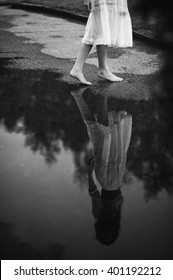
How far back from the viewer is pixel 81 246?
87.0 inches

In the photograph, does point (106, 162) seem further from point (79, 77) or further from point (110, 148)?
point (79, 77)

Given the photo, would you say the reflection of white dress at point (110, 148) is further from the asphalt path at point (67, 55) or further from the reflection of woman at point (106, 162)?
the asphalt path at point (67, 55)

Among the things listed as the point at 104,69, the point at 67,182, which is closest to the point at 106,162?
the point at 67,182

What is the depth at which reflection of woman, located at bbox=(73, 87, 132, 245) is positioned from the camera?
2.47 m

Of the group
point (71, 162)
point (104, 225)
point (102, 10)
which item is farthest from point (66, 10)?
point (104, 225)

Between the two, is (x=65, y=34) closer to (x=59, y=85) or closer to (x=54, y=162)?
(x=59, y=85)

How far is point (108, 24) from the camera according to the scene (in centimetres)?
482

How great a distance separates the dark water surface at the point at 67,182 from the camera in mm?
2236

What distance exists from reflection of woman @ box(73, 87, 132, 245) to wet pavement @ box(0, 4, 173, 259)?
40mm

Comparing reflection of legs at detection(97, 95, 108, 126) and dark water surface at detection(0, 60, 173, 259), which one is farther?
reflection of legs at detection(97, 95, 108, 126)

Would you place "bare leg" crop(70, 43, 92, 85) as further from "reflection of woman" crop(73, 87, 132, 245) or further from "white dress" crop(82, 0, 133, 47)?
"reflection of woman" crop(73, 87, 132, 245)

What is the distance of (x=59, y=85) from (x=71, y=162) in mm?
2109

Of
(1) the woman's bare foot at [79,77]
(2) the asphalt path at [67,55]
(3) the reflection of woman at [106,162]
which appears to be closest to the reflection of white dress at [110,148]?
(3) the reflection of woman at [106,162]

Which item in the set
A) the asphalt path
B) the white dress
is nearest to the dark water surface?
the asphalt path
